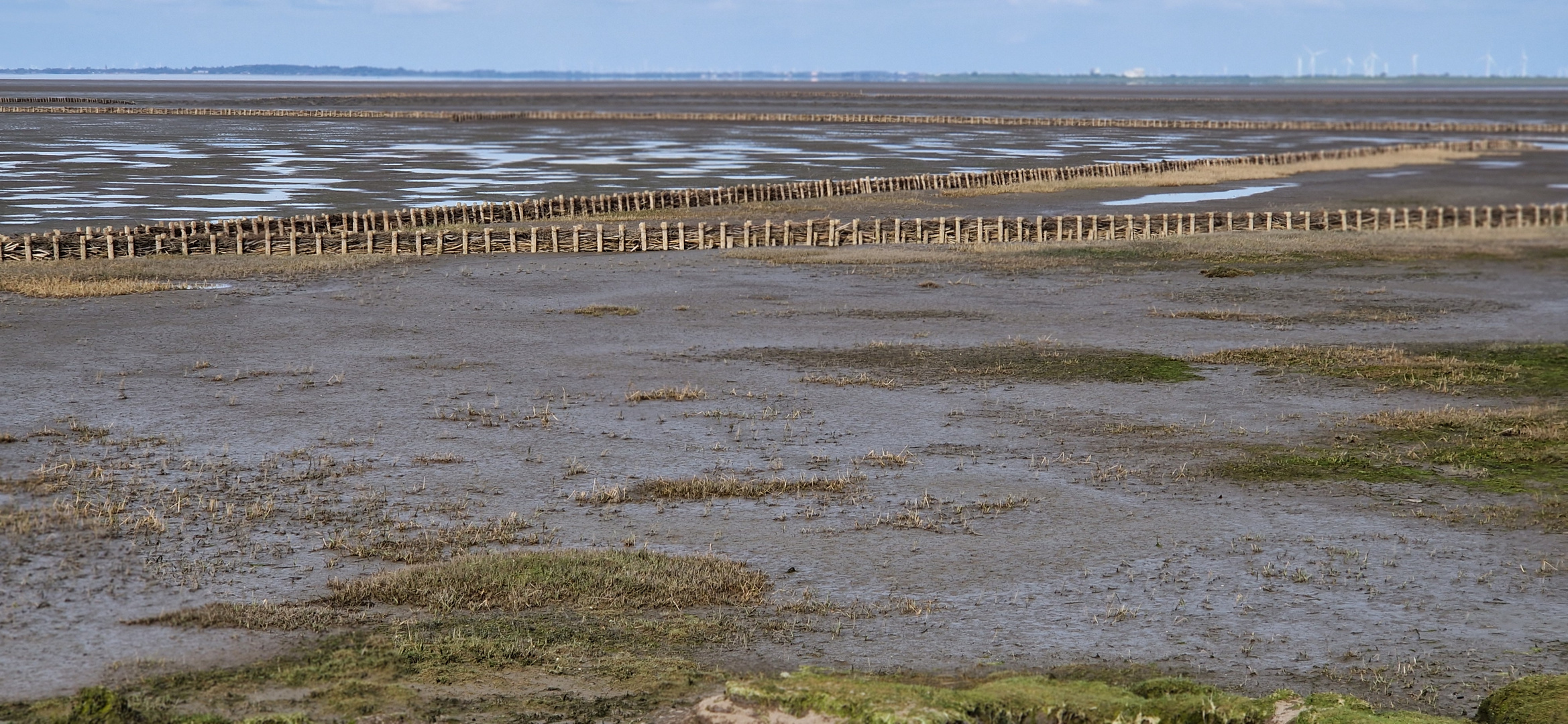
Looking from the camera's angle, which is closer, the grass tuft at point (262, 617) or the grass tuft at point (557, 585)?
the grass tuft at point (262, 617)

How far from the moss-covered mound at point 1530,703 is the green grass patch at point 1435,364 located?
13937 mm

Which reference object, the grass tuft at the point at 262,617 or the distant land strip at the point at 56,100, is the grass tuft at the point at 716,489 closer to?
the grass tuft at the point at 262,617

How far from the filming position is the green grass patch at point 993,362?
24250 mm

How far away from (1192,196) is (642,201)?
24.3m

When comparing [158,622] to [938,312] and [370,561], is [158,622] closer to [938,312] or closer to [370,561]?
[370,561]

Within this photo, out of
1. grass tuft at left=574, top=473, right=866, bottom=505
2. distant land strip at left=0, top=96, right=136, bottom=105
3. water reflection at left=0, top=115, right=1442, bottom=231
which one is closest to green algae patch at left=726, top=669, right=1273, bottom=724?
grass tuft at left=574, top=473, right=866, bottom=505

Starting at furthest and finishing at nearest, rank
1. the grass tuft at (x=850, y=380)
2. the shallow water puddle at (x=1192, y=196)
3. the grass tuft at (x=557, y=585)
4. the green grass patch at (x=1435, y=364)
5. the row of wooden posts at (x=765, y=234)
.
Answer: the shallow water puddle at (x=1192, y=196), the row of wooden posts at (x=765, y=234), the green grass patch at (x=1435, y=364), the grass tuft at (x=850, y=380), the grass tuft at (x=557, y=585)

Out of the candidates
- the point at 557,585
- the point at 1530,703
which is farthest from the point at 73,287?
the point at 1530,703

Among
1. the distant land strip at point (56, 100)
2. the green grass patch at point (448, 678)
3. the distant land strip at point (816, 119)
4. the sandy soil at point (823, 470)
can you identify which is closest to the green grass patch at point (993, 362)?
the sandy soil at point (823, 470)

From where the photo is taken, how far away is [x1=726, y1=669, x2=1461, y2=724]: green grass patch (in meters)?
9.28

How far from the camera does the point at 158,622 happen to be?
486 inches

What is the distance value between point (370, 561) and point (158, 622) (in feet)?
7.38

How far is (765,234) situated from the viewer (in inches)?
1756

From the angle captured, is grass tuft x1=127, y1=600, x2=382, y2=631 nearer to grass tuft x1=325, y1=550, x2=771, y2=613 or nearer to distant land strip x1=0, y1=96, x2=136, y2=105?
grass tuft x1=325, y1=550, x2=771, y2=613
